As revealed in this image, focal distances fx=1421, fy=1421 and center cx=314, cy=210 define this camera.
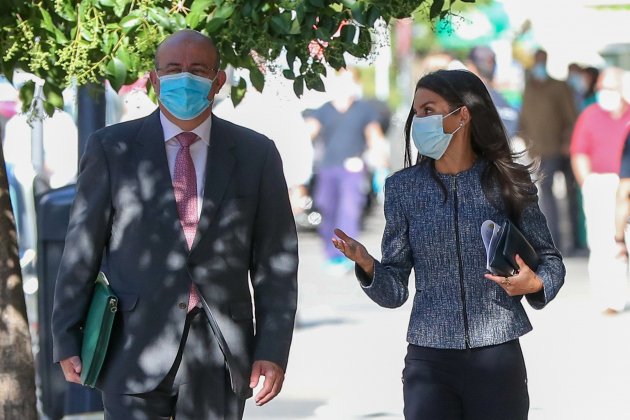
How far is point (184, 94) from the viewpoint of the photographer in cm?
425

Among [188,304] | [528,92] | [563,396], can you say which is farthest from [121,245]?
[528,92]

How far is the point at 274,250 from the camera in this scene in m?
4.40

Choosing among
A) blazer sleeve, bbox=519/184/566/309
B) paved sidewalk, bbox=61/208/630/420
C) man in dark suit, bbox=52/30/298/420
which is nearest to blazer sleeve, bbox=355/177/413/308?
man in dark suit, bbox=52/30/298/420

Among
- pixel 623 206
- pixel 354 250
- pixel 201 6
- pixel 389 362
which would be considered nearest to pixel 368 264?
pixel 354 250

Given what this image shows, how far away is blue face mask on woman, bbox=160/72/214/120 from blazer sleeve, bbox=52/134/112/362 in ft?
0.95

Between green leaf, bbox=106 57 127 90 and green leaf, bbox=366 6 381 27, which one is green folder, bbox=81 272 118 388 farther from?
green leaf, bbox=366 6 381 27

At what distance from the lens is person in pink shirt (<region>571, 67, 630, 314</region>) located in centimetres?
1194

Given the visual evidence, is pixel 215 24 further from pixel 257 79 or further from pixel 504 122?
pixel 504 122

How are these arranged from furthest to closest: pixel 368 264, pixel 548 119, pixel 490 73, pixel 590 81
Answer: pixel 590 81
pixel 548 119
pixel 490 73
pixel 368 264

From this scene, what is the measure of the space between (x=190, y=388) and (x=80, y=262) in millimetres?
502

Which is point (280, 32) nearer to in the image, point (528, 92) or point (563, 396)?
point (563, 396)

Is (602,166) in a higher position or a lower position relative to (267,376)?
lower

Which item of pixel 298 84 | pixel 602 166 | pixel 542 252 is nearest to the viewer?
pixel 542 252

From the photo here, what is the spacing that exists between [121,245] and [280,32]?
898mm
